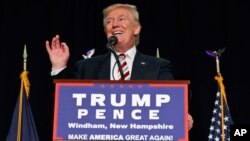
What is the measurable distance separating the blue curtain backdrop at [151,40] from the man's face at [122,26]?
1.79m

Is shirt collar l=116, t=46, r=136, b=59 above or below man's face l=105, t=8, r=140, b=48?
below

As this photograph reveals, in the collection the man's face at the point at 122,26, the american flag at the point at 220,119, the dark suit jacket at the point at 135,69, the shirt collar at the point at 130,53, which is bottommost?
the american flag at the point at 220,119

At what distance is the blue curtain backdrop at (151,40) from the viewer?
543cm

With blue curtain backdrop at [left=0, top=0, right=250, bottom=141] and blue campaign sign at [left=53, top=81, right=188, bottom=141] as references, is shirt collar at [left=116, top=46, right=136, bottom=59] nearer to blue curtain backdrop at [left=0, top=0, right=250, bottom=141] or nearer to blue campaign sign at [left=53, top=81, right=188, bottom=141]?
blue campaign sign at [left=53, top=81, right=188, bottom=141]

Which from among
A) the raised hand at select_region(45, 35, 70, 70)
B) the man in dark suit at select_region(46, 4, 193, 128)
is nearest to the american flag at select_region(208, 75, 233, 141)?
the man in dark suit at select_region(46, 4, 193, 128)

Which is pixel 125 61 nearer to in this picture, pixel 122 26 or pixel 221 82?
pixel 122 26

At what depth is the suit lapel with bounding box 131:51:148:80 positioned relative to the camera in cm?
347

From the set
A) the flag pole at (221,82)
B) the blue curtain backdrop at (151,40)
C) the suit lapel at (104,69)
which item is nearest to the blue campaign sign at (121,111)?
the suit lapel at (104,69)

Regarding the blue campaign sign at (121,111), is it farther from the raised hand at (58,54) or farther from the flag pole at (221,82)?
the flag pole at (221,82)

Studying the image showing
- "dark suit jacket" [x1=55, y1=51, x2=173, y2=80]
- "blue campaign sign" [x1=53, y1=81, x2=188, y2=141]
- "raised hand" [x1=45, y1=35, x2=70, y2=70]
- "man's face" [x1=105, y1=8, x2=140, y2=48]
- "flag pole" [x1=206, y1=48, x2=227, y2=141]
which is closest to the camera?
"blue campaign sign" [x1=53, y1=81, x2=188, y2=141]

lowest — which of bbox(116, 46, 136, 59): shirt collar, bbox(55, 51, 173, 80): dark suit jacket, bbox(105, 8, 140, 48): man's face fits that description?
bbox(55, 51, 173, 80): dark suit jacket

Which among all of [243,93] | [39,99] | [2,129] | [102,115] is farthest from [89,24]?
[102,115]

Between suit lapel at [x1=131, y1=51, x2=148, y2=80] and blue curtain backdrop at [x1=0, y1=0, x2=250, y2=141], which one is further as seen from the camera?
blue curtain backdrop at [x1=0, y1=0, x2=250, y2=141]

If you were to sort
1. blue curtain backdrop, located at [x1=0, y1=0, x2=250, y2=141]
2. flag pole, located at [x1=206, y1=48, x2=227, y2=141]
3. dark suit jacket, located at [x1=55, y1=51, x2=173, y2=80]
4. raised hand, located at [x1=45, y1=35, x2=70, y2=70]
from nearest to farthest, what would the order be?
raised hand, located at [x1=45, y1=35, x2=70, y2=70], dark suit jacket, located at [x1=55, y1=51, x2=173, y2=80], flag pole, located at [x1=206, y1=48, x2=227, y2=141], blue curtain backdrop, located at [x1=0, y1=0, x2=250, y2=141]
